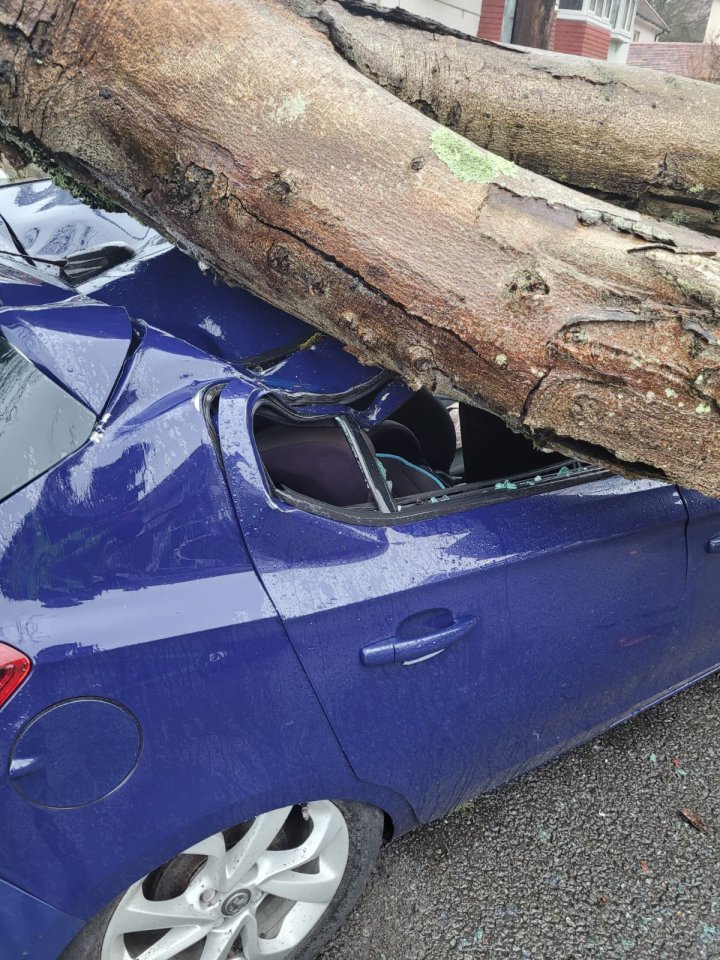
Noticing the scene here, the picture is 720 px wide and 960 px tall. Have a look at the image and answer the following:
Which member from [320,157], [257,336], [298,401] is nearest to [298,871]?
[298,401]

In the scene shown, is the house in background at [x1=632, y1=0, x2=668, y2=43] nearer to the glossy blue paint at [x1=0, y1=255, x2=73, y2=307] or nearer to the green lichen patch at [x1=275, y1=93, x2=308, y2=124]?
the green lichen patch at [x1=275, y1=93, x2=308, y2=124]

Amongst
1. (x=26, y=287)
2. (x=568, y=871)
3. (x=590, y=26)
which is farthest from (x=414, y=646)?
(x=590, y=26)

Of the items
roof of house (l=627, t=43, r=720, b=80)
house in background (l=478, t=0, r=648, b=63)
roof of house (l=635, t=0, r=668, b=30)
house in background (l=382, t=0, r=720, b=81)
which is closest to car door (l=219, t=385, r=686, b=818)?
house in background (l=382, t=0, r=720, b=81)

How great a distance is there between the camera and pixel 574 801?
2467 mm

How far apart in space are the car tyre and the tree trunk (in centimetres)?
936

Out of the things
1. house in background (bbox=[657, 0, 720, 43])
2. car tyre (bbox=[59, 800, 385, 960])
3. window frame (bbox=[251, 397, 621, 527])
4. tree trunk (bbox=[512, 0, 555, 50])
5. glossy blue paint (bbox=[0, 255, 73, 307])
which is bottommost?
car tyre (bbox=[59, 800, 385, 960])

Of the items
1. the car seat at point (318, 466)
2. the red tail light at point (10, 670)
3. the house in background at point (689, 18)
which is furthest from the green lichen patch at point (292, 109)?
the house in background at point (689, 18)

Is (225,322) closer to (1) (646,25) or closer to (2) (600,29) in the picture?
(2) (600,29)

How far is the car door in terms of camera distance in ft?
5.17

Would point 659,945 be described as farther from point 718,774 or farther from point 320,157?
point 320,157

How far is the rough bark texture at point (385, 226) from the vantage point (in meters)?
1.65

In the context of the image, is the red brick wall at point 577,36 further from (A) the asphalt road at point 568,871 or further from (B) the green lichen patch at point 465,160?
(A) the asphalt road at point 568,871

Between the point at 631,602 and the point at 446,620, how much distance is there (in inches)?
25.3

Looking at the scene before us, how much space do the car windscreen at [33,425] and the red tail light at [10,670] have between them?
0.91ft
